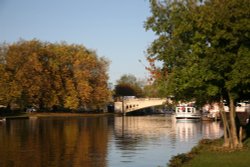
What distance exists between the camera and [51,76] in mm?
116438

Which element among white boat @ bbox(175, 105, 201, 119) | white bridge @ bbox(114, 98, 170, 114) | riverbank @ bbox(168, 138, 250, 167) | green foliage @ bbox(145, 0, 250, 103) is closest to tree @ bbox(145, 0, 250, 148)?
green foliage @ bbox(145, 0, 250, 103)

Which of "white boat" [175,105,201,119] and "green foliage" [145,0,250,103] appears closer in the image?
"green foliage" [145,0,250,103]

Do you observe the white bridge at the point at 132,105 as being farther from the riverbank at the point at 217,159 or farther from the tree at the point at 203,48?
the riverbank at the point at 217,159

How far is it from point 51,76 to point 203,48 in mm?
91935

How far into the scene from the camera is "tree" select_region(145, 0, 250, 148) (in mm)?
25750

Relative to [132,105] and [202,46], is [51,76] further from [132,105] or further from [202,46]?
[202,46]

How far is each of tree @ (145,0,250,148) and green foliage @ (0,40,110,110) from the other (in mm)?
78510

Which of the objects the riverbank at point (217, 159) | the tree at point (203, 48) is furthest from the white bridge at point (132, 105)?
the riverbank at point (217, 159)

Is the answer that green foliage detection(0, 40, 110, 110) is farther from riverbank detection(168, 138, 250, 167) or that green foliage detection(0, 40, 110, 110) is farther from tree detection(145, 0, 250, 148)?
riverbank detection(168, 138, 250, 167)

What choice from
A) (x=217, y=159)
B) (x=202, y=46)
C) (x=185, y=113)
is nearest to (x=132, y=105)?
(x=185, y=113)

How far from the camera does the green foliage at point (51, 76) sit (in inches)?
4254

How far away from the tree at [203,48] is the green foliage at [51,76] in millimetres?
78510

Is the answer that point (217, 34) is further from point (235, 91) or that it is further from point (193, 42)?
point (235, 91)

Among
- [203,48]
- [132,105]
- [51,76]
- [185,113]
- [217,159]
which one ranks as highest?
[51,76]
